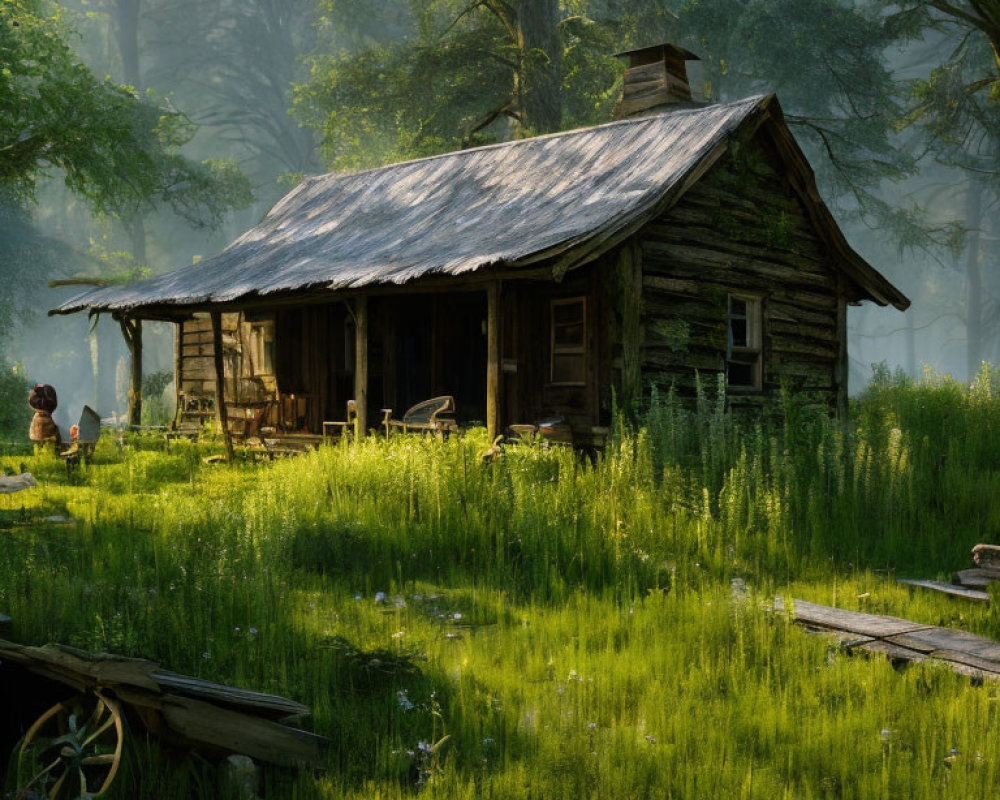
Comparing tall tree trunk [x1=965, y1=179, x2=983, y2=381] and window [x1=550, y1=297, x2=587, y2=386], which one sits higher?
tall tree trunk [x1=965, y1=179, x2=983, y2=381]

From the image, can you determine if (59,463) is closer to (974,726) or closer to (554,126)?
(974,726)

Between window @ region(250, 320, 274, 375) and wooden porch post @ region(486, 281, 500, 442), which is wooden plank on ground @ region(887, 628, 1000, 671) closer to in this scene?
wooden porch post @ region(486, 281, 500, 442)

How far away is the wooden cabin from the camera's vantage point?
13242mm

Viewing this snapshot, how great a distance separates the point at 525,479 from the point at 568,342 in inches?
222

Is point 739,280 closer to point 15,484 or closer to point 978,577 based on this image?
point 978,577

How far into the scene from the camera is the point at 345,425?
15.0 metres

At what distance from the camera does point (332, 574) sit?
7.74 m

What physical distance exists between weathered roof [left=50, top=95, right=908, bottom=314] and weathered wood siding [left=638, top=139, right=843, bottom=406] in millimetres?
762

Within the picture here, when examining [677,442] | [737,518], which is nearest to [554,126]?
[677,442]

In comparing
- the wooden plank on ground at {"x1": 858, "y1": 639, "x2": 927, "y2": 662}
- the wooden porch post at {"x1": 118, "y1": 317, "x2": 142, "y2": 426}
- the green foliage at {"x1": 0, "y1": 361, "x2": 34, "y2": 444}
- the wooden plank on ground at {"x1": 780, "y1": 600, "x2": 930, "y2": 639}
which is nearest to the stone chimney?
the wooden porch post at {"x1": 118, "y1": 317, "x2": 142, "y2": 426}

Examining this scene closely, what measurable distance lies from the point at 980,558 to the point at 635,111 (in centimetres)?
1179

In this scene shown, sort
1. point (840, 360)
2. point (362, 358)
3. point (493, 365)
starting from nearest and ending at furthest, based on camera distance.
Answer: point (493, 365), point (362, 358), point (840, 360)

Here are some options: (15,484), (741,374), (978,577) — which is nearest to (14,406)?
(15,484)

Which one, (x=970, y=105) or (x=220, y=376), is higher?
(x=970, y=105)
